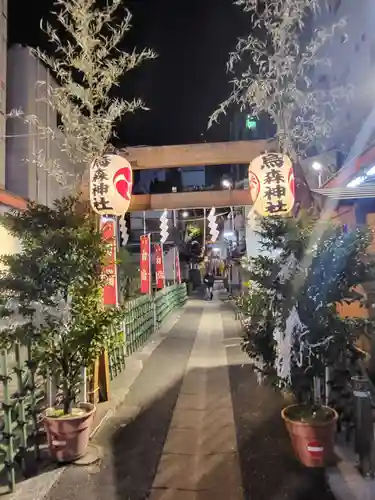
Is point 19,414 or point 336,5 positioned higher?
point 336,5

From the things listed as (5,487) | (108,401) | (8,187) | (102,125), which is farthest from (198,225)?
(5,487)

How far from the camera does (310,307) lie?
207 inches

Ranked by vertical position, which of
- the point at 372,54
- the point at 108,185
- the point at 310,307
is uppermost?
the point at 372,54

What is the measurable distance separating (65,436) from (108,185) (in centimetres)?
508

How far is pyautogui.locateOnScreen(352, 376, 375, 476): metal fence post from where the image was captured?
4820mm

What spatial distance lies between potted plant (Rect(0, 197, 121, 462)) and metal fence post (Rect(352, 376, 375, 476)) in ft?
10.5

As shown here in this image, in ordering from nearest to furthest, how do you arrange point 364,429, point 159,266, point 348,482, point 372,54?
point 348,482
point 364,429
point 372,54
point 159,266

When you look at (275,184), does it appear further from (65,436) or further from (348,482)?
(65,436)

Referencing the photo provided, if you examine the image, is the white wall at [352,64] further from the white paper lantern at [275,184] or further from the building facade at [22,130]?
the building facade at [22,130]

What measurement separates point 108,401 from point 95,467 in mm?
2656

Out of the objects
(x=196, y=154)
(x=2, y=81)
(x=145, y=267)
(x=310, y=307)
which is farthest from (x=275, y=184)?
(x=2, y=81)

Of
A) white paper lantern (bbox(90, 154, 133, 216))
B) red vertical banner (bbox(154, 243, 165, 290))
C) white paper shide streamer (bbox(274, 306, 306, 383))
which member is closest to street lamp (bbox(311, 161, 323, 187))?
white paper lantern (bbox(90, 154, 133, 216))

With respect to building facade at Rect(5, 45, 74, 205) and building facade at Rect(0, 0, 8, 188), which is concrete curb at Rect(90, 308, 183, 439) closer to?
building facade at Rect(5, 45, 74, 205)

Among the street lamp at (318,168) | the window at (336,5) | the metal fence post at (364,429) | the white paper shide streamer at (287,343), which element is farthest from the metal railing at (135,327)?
the window at (336,5)
